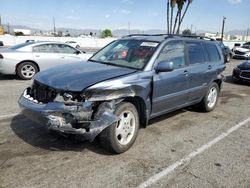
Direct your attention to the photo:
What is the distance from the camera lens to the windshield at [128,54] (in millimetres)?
4168

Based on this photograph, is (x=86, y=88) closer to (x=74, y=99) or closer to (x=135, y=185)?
(x=74, y=99)

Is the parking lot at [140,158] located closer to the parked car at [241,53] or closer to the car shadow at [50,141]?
the car shadow at [50,141]

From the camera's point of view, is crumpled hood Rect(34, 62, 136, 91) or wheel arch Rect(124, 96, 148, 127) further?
wheel arch Rect(124, 96, 148, 127)

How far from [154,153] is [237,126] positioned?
7.67ft

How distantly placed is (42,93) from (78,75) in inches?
22.7

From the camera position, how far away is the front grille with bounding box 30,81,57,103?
11.1 feet

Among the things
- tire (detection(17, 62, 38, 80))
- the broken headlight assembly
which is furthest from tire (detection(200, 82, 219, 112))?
tire (detection(17, 62, 38, 80))

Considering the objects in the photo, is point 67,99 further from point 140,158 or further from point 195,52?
point 195,52

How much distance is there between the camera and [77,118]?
10.4 ft

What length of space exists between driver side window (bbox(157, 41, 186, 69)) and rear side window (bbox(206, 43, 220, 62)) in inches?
48.6

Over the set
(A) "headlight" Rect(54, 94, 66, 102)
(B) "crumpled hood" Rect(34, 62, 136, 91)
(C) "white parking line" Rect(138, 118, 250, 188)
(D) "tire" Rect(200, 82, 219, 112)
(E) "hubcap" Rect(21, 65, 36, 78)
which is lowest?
(C) "white parking line" Rect(138, 118, 250, 188)

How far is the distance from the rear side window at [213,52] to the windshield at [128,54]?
1969mm

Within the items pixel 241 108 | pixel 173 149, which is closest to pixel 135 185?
pixel 173 149

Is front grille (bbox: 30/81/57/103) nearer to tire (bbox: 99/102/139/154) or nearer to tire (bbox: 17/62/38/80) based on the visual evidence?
tire (bbox: 99/102/139/154)
